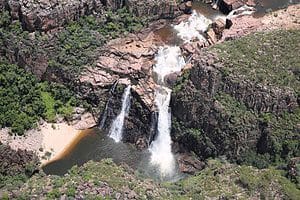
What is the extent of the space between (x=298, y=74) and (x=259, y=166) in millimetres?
7833

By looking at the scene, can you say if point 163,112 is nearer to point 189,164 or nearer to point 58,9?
point 189,164

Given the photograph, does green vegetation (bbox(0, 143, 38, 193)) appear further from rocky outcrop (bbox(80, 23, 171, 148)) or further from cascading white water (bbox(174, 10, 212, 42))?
cascading white water (bbox(174, 10, 212, 42))

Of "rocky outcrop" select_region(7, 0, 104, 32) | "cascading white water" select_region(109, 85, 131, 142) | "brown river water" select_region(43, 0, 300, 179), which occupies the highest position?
"rocky outcrop" select_region(7, 0, 104, 32)

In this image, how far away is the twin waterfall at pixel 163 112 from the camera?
52250 millimetres

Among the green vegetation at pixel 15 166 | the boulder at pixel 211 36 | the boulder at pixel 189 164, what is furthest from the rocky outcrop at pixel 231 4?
the green vegetation at pixel 15 166

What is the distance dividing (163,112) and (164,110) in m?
0.20

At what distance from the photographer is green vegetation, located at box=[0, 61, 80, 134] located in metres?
53.5

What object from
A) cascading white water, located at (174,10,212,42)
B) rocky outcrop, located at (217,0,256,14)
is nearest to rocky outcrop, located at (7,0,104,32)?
cascading white water, located at (174,10,212,42)

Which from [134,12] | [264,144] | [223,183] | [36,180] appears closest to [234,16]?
[134,12]

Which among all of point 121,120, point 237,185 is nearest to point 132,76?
point 121,120

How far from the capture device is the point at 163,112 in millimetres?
53812

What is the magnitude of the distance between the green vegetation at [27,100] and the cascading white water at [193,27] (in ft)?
38.0

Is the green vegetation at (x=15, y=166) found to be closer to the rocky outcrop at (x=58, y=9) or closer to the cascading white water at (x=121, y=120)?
the cascading white water at (x=121, y=120)

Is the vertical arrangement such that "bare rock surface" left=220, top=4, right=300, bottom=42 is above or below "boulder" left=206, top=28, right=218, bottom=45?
above
